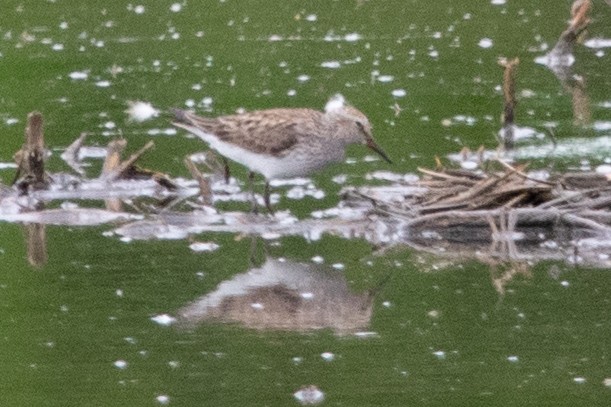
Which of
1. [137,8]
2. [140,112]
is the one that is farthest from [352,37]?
[140,112]

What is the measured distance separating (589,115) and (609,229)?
12.5 feet

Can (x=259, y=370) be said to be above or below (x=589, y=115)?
below

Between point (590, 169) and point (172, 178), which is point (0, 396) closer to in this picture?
point (172, 178)

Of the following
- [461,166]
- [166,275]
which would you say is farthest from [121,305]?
[461,166]

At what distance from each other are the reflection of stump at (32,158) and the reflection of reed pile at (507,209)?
2.34 meters

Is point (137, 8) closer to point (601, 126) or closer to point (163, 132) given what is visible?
point (163, 132)

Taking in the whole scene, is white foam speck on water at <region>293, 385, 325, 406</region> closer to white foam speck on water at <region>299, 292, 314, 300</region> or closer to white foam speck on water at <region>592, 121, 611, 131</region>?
white foam speck on water at <region>299, 292, 314, 300</region>

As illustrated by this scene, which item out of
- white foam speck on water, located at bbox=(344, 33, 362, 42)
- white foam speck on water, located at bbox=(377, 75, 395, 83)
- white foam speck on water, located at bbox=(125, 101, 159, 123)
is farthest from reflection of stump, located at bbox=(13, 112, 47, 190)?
white foam speck on water, located at bbox=(344, 33, 362, 42)

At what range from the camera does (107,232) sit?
Answer: 9.73 m

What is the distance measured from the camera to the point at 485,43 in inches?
613

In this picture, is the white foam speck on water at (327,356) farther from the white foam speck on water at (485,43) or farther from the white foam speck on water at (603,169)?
the white foam speck on water at (485,43)

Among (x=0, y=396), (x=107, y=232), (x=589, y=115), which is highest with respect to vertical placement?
(x=589, y=115)

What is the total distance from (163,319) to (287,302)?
0.63 m

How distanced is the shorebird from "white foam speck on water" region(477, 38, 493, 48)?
Result: 529 cm
